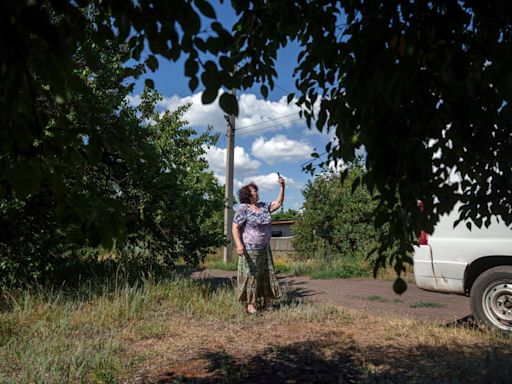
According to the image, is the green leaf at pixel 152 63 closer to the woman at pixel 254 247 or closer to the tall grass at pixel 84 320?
the tall grass at pixel 84 320

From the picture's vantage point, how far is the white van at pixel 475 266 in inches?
220

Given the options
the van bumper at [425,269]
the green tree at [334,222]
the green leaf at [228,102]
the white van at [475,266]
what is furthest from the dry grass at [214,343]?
the green tree at [334,222]

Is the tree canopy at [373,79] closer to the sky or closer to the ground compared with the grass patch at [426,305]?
closer to the sky

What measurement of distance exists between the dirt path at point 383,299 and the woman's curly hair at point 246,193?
2.11 m

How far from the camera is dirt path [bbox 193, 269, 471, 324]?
7.00 metres

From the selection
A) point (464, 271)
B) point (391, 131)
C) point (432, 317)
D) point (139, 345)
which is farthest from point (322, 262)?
point (391, 131)

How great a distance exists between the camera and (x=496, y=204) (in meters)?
2.62

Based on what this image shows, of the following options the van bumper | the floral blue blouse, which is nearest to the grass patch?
the van bumper

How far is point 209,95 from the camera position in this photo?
1447 millimetres

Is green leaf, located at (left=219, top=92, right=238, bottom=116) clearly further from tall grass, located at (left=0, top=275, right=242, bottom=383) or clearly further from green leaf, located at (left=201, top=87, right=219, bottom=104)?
tall grass, located at (left=0, top=275, right=242, bottom=383)

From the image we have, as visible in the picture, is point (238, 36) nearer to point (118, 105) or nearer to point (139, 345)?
point (139, 345)

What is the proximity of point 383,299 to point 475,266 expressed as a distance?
2.77m

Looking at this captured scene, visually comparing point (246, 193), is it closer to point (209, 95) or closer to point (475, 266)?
point (475, 266)

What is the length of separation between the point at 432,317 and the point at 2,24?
6.58 meters
